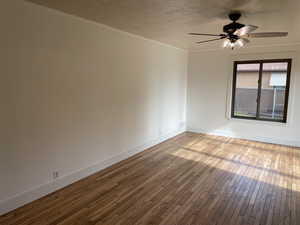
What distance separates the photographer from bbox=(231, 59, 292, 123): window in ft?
17.3

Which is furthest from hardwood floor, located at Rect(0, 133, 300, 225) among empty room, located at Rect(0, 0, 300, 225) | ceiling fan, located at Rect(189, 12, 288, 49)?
ceiling fan, located at Rect(189, 12, 288, 49)

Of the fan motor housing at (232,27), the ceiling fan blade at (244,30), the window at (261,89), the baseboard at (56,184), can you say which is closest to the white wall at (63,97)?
the baseboard at (56,184)

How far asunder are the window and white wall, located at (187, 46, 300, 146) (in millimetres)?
137

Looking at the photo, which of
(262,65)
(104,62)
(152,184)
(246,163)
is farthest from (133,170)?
(262,65)

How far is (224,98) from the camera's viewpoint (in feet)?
19.6

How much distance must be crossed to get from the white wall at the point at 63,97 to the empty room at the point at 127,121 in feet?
0.05

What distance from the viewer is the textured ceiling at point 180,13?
8.19ft

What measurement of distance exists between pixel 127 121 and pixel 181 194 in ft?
5.95

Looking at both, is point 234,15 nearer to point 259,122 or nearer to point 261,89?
point 261,89

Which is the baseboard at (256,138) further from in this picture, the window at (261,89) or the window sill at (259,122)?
the window at (261,89)

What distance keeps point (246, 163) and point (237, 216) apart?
1.84 m

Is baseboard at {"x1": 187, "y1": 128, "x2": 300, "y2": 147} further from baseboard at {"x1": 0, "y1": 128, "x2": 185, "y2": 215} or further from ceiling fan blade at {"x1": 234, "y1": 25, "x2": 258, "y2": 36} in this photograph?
ceiling fan blade at {"x1": 234, "y1": 25, "x2": 258, "y2": 36}

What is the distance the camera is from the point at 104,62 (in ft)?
11.9

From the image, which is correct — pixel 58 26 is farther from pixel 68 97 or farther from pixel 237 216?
pixel 237 216
